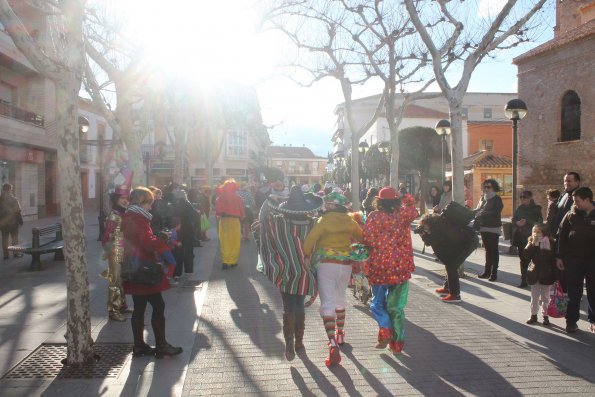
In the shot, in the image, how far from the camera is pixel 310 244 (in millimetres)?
5121

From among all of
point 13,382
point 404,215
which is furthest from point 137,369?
point 404,215

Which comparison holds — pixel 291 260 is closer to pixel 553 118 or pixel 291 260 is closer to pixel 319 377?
pixel 319 377

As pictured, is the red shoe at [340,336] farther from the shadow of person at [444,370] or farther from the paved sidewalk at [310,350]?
the shadow of person at [444,370]

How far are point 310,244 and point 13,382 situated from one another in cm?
271

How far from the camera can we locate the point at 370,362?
5008 mm

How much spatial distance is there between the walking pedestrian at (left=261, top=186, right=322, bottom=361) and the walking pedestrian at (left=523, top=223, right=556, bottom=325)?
8.70 ft

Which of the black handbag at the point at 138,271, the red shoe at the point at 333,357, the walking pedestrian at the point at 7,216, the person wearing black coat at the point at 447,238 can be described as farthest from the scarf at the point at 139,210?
the walking pedestrian at the point at 7,216

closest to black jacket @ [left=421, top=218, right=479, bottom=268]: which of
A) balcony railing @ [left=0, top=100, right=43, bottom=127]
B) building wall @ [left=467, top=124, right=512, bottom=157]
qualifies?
balcony railing @ [left=0, top=100, right=43, bottom=127]

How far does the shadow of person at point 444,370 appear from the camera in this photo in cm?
432

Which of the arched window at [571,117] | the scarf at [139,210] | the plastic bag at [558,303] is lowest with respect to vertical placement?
the plastic bag at [558,303]

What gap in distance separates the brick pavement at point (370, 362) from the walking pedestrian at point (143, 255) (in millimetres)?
402

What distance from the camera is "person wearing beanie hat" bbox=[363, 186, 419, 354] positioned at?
5332 millimetres

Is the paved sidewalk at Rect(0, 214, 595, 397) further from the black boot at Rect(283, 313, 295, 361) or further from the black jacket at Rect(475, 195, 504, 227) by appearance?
the black jacket at Rect(475, 195, 504, 227)

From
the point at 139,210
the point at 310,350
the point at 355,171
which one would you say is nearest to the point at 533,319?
the point at 310,350
